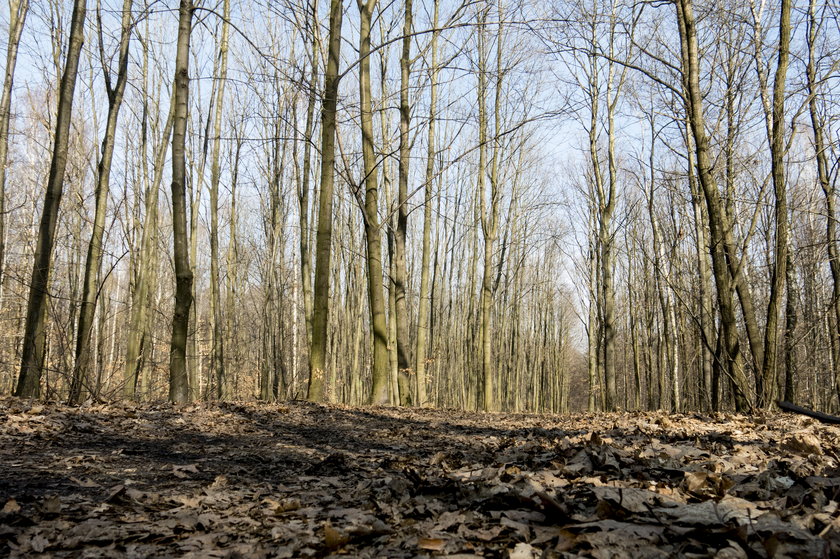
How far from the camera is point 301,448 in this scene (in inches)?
206

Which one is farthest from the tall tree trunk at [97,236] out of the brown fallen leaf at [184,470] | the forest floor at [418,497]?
the brown fallen leaf at [184,470]

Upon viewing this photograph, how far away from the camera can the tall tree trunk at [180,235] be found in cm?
792

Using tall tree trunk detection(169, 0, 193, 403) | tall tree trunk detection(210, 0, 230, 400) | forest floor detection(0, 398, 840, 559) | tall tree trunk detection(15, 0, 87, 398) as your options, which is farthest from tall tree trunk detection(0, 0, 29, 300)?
forest floor detection(0, 398, 840, 559)

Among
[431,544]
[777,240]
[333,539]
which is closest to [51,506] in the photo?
[333,539]

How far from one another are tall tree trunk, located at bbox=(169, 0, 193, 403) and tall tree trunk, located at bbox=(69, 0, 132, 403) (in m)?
1.06

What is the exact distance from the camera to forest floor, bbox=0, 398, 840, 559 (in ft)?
6.23

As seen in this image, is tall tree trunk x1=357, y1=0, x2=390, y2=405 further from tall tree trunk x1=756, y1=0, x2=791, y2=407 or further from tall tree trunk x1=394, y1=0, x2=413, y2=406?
tall tree trunk x1=756, y1=0, x2=791, y2=407

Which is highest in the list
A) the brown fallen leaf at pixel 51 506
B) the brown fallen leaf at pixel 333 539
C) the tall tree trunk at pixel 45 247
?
the tall tree trunk at pixel 45 247

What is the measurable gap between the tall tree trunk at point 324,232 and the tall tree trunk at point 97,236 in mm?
3198

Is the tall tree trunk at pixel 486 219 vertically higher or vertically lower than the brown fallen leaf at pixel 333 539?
higher

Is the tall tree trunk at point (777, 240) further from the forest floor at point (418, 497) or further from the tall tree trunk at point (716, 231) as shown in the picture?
the forest floor at point (418, 497)

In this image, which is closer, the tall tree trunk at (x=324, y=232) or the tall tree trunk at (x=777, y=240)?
the tall tree trunk at (x=777, y=240)

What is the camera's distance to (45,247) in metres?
7.72

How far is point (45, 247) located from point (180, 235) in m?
1.68
